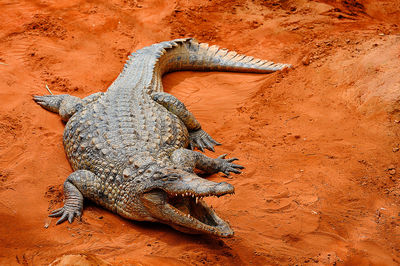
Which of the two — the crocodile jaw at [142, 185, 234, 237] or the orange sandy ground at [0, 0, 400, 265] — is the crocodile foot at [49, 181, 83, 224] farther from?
→ the crocodile jaw at [142, 185, 234, 237]

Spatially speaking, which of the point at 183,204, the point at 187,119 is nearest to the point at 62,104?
the point at 187,119

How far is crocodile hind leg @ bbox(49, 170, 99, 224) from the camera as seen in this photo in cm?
394

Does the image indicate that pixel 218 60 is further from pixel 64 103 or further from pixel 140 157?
pixel 140 157

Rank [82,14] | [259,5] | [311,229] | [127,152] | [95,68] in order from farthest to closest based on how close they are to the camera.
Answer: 1. [259,5]
2. [82,14]
3. [95,68]
4. [127,152]
5. [311,229]

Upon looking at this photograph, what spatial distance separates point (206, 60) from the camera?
23.7ft

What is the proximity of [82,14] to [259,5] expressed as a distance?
13.6ft

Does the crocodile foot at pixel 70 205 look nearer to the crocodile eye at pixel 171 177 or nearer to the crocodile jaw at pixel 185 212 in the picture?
the crocodile jaw at pixel 185 212

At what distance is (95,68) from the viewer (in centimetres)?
702

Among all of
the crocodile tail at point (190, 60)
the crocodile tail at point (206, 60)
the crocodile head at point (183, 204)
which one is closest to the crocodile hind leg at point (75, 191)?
the crocodile head at point (183, 204)

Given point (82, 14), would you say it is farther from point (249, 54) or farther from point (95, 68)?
point (249, 54)

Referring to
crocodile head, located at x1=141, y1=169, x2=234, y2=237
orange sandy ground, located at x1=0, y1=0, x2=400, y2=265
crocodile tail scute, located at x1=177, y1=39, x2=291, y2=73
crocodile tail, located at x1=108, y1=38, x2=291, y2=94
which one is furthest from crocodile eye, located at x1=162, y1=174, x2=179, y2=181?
crocodile tail scute, located at x1=177, y1=39, x2=291, y2=73

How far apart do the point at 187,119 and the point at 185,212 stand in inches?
81.4

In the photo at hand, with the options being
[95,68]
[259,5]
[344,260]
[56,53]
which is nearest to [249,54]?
[259,5]

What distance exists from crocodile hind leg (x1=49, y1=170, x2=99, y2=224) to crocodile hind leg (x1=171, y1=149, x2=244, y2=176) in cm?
95
